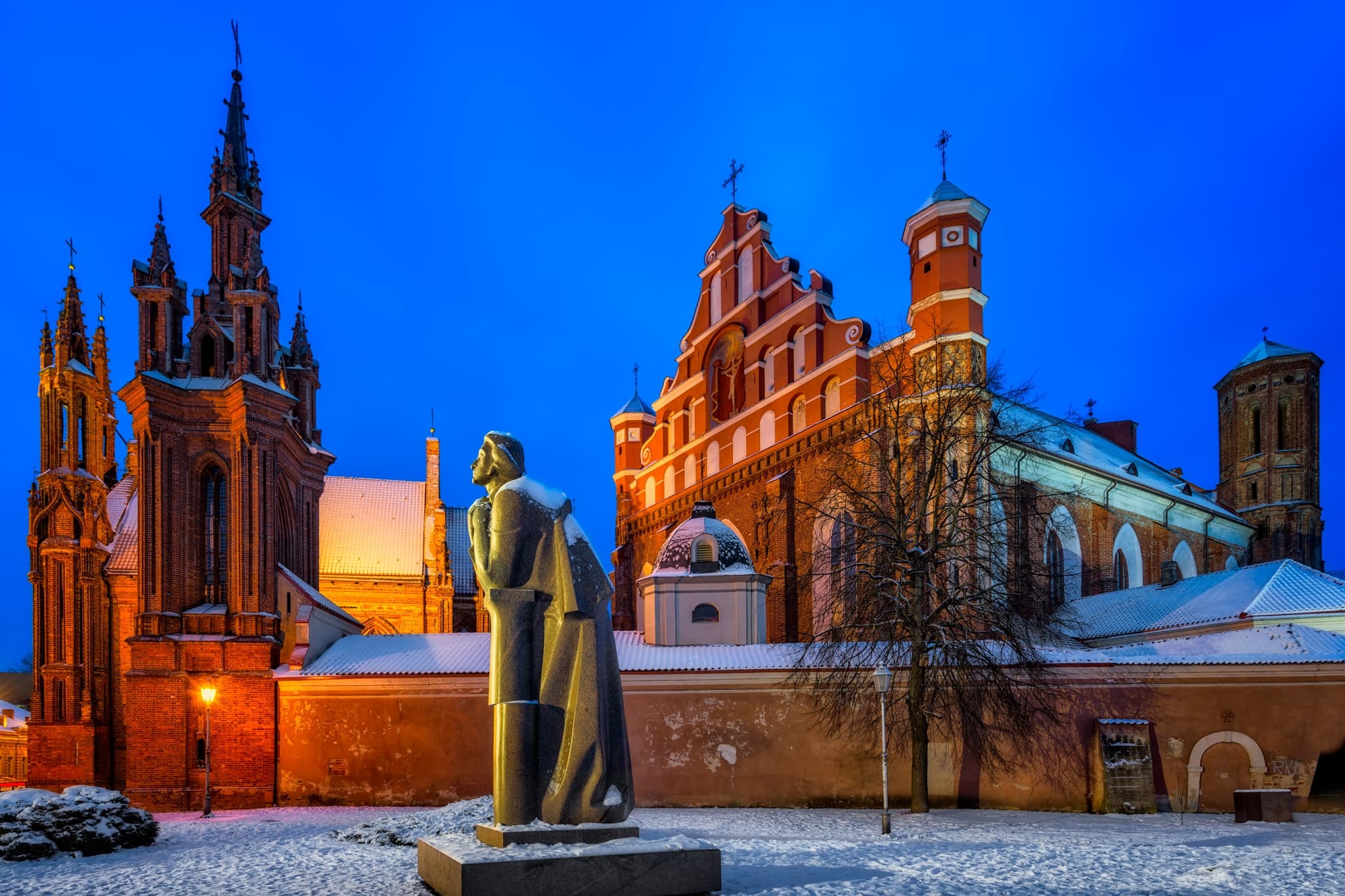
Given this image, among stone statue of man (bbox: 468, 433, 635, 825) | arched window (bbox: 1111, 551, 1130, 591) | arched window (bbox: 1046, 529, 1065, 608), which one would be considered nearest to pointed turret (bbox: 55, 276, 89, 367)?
stone statue of man (bbox: 468, 433, 635, 825)

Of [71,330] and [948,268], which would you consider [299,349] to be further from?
A: [948,268]

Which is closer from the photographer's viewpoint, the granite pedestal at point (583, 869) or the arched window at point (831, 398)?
the granite pedestal at point (583, 869)

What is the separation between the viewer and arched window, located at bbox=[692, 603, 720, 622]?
2516 centimetres

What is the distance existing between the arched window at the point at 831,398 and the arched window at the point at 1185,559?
18.6 meters

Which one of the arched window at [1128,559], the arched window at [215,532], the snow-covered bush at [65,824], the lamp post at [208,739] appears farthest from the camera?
the arched window at [1128,559]

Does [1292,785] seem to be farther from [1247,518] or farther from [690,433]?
[1247,518]

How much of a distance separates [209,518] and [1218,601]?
2485 centimetres

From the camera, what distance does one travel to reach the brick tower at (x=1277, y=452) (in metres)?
45.7

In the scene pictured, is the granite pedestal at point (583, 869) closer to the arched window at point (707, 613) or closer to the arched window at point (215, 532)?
the arched window at point (215, 532)

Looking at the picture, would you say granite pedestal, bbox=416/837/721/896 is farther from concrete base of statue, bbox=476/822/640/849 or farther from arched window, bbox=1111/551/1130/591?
arched window, bbox=1111/551/1130/591

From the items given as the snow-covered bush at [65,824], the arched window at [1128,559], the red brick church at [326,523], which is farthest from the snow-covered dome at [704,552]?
the arched window at [1128,559]

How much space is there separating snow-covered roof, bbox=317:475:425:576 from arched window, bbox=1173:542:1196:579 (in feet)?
101

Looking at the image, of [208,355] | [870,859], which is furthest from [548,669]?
[208,355]

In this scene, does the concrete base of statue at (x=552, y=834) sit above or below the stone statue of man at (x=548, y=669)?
below
